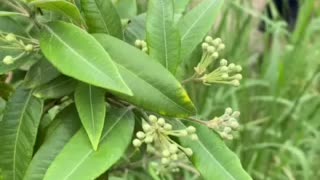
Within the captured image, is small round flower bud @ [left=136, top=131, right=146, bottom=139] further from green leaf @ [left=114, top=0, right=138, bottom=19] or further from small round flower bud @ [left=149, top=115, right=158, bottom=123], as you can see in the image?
green leaf @ [left=114, top=0, right=138, bottom=19]

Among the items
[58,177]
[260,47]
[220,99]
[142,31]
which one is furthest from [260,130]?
[58,177]

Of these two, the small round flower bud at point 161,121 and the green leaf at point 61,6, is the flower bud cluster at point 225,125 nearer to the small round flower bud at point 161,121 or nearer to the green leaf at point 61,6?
the small round flower bud at point 161,121

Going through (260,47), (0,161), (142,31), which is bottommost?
(260,47)

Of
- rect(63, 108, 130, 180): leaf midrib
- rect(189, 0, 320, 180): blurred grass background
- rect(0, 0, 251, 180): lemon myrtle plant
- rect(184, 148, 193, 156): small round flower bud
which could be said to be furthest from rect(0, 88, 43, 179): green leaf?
rect(189, 0, 320, 180): blurred grass background

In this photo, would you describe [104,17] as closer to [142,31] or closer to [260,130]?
[142,31]

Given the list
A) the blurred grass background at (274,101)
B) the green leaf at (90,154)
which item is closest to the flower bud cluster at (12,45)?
the green leaf at (90,154)

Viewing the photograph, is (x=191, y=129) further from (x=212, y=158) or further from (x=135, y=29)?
(x=135, y=29)
